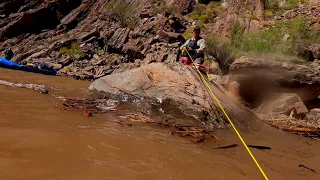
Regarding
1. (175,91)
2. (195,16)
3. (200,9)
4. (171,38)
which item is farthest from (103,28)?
(175,91)

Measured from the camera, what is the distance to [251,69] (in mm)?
8156

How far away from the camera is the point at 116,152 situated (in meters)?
3.23

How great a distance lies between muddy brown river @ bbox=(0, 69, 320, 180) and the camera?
8.61 feet

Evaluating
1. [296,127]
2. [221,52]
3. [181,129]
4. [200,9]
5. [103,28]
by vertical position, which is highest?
[200,9]

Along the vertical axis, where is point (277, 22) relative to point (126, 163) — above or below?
above

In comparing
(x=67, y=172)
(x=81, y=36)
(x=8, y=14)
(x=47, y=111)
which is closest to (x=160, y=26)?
(x=81, y=36)

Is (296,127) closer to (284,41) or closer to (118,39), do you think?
(284,41)

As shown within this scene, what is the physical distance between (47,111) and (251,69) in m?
5.35

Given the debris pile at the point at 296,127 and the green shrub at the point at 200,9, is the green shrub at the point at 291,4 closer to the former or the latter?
the green shrub at the point at 200,9

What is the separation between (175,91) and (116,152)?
2.73 metres

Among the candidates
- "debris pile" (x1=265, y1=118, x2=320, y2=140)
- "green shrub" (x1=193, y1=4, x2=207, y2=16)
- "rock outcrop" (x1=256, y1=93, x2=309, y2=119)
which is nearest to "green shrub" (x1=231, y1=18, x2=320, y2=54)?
"rock outcrop" (x1=256, y1=93, x2=309, y2=119)

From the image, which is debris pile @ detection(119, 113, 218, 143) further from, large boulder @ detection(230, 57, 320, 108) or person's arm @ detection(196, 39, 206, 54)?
large boulder @ detection(230, 57, 320, 108)

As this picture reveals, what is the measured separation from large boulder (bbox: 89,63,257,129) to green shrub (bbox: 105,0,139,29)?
13.1 metres

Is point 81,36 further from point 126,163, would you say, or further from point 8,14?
point 126,163
